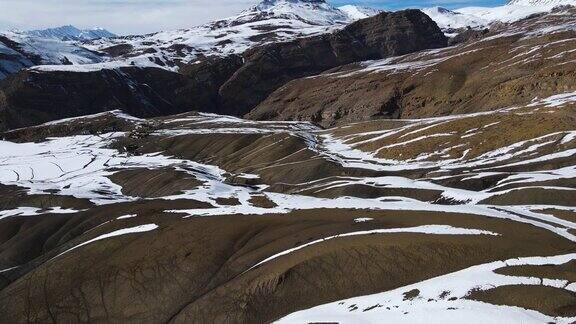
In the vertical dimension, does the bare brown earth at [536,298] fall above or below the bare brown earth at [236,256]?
above

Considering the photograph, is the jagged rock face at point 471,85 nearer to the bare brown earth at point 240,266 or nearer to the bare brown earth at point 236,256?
the bare brown earth at point 236,256

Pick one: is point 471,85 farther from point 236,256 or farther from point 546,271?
point 546,271

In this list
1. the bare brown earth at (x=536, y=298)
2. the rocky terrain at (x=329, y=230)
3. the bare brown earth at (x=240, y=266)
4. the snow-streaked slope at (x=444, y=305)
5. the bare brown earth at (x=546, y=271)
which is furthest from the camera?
the bare brown earth at (x=240, y=266)

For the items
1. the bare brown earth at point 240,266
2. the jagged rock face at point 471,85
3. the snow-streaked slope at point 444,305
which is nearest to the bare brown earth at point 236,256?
the bare brown earth at point 240,266

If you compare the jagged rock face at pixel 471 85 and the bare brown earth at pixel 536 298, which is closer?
the bare brown earth at pixel 536 298

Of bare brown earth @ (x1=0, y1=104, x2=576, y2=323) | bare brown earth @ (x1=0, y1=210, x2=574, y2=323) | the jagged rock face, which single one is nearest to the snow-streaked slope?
bare brown earth @ (x1=0, y1=104, x2=576, y2=323)

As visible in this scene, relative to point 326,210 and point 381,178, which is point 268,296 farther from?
point 381,178

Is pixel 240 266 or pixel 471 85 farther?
pixel 471 85

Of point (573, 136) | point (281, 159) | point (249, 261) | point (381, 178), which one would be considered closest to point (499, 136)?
point (573, 136)

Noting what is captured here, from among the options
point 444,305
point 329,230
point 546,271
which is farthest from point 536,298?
point 329,230

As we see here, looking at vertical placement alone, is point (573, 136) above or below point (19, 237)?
above

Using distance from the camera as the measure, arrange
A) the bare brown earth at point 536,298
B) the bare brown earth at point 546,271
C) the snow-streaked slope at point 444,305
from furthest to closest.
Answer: the bare brown earth at point 546,271, the snow-streaked slope at point 444,305, the bare brown earth at point 536,298
